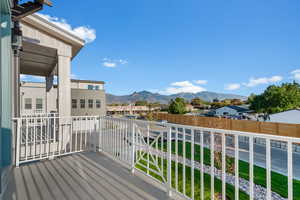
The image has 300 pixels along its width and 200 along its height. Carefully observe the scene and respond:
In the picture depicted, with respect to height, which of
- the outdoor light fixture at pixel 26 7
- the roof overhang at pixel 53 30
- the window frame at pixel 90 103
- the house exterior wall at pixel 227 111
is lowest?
the house exterior wall at pixel 227 111

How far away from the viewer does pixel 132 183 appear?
7.82ft

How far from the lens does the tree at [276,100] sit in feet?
85.2

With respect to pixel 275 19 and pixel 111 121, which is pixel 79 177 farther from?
pixel 275 19

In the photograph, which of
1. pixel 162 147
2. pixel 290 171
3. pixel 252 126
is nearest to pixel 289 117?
pixel 252 126

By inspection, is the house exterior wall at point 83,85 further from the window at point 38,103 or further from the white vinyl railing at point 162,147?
the white vinyl railing at point 162,147

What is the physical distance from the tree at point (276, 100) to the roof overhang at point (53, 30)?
30.5 metres

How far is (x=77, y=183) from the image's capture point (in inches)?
93.3

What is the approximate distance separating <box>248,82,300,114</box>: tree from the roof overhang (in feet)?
99.9

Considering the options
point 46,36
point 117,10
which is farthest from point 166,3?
point 46,36

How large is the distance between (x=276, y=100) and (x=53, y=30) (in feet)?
107

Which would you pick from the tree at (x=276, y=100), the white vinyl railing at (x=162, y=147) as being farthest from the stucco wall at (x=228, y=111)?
the white vinyl railing at (x=162, y=147)

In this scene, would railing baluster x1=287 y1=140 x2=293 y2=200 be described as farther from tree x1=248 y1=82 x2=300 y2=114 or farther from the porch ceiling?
tree x1=248 y1=82 x2=300 y2=114

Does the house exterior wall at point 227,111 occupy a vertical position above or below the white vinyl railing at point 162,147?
below

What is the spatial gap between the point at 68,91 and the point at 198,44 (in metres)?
21.1
